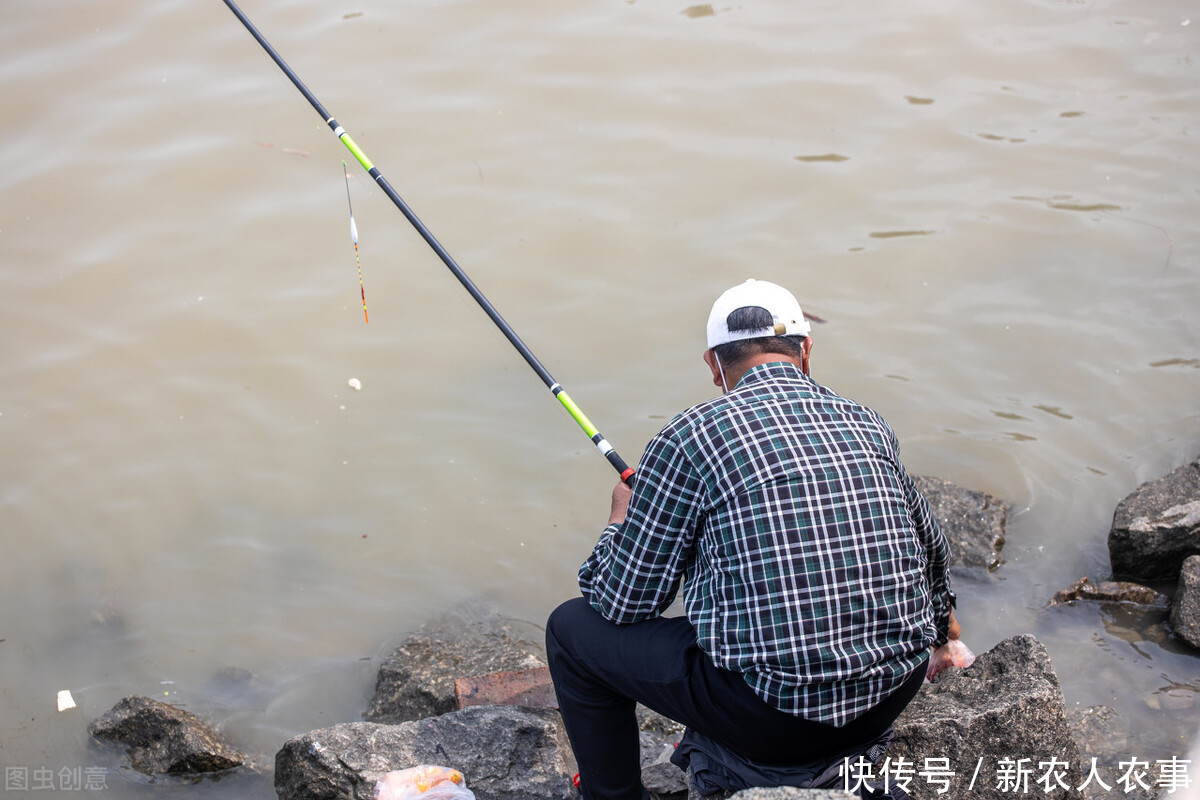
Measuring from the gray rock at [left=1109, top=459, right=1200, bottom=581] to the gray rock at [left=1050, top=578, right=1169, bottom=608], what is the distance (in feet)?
0.29

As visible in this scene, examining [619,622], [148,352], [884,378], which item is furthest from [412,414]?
[619,622]

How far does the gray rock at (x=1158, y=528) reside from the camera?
3.90 metres

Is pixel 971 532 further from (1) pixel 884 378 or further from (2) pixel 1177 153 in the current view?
(2) pixel 1177 153

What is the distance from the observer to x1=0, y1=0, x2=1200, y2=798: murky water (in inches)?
167

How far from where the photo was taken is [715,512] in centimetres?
223

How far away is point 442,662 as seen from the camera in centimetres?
379

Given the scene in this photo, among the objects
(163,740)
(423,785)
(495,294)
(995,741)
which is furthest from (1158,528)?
(163,740)

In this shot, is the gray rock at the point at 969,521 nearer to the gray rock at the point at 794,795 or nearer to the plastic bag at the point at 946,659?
the plastic bag at the point at 946,659

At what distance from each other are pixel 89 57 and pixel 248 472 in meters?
3.91

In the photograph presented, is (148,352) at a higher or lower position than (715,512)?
lower

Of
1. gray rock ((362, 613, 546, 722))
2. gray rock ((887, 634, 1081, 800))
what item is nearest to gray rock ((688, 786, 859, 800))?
gray rock ((887, 634, 1081, 800))

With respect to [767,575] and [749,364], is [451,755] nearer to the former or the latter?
[767,575]

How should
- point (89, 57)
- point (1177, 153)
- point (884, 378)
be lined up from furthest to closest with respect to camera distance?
point (89, 57)
point (1177, 153)
point (884, 378)

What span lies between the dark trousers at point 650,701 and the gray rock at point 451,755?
1.36 ft
